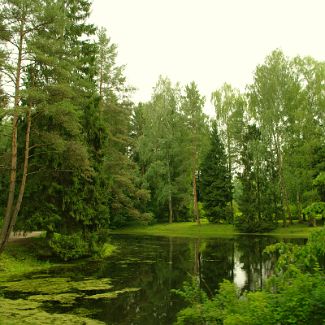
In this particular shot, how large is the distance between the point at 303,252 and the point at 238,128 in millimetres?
38645

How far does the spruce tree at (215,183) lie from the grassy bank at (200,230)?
152 cm

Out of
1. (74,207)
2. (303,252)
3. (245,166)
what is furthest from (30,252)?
(245,166)

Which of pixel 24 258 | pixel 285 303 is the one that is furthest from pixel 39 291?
pixel 285 303

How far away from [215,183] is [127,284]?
30379 mm

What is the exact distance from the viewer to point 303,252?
5.55 meters

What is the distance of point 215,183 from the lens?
1718 inches

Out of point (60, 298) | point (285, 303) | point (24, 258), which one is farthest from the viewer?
point (24, 258)

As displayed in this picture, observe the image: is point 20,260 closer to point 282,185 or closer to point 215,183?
point 282,185

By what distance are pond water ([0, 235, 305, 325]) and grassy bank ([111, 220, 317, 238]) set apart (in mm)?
12514

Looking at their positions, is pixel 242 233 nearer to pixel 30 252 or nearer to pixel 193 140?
pixel 193 140

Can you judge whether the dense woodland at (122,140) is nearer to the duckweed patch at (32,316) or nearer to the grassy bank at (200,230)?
Answer: the grassy bank at (200,230)

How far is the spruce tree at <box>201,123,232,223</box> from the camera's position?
42.2 m

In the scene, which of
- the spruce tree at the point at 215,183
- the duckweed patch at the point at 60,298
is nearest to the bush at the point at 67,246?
Answer: the duckweed patch at the point at 60,298

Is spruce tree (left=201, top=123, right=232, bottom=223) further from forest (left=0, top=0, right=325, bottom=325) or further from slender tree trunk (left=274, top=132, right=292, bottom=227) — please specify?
slender tree trunk (left=274, top=132, right=292, bottom=227)
